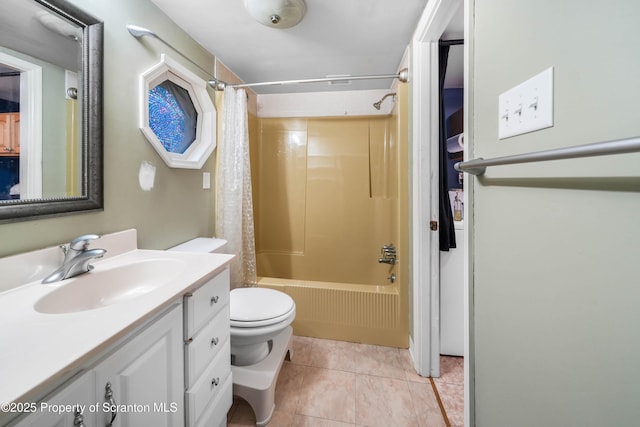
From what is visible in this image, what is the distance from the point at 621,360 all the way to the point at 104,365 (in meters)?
0.96

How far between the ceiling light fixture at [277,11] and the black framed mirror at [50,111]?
2.21ft

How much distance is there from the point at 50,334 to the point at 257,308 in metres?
0.90

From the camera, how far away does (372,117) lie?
2.29 meters

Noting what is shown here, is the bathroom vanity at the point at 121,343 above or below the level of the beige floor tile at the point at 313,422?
above

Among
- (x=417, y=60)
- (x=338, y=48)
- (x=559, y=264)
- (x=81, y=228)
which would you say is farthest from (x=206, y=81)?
(x=559, y=264)

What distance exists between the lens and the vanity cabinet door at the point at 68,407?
42cm

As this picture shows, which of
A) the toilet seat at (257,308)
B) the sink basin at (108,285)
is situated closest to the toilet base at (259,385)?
the toilet seat at (257,308)

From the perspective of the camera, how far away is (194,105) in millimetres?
1622

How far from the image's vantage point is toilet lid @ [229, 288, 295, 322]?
4.14ft

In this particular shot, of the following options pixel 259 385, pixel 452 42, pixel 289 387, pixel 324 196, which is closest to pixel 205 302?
pixel 259 385

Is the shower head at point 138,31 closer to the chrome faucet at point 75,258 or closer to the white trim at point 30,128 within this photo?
the white trim at point 30,128

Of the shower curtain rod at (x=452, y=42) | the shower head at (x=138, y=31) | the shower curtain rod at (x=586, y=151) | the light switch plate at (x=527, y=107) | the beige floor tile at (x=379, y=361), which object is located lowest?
the beige floor tile at (x=379, y=361)

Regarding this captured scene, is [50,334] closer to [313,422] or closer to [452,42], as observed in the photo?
[313,422]

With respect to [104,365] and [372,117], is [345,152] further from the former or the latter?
[104,365]
